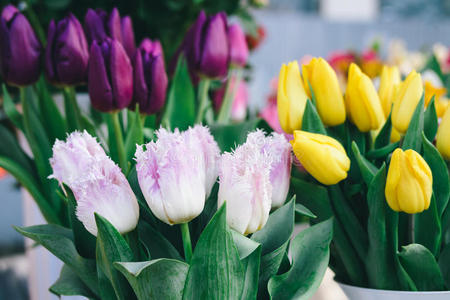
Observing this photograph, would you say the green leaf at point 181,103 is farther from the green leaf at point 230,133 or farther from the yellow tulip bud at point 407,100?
the yellow tulip bud at point 407,100

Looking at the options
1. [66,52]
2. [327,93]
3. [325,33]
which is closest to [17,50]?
[66,52]

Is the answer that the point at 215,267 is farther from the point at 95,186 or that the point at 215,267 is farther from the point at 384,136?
the point at 384,136

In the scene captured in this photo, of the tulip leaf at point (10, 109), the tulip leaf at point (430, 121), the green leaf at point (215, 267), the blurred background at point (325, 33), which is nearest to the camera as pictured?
the green leaf at point (215, 267)

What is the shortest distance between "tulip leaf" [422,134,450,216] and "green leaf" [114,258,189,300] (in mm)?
181

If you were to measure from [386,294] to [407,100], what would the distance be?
0.14m

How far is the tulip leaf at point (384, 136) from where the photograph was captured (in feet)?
1.22

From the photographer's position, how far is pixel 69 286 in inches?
12.4

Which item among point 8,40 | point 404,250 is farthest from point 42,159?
point 404,250

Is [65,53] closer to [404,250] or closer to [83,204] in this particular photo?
[83,204]

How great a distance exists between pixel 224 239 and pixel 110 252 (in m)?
0.07

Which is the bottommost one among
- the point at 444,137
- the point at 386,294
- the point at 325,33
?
the point at 325,33


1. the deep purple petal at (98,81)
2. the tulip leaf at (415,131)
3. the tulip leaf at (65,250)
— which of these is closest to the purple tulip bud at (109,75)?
the deep purple petal at (98,81)

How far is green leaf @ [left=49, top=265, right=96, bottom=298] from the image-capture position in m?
0.31

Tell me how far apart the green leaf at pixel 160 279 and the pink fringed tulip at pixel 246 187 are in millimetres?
40
